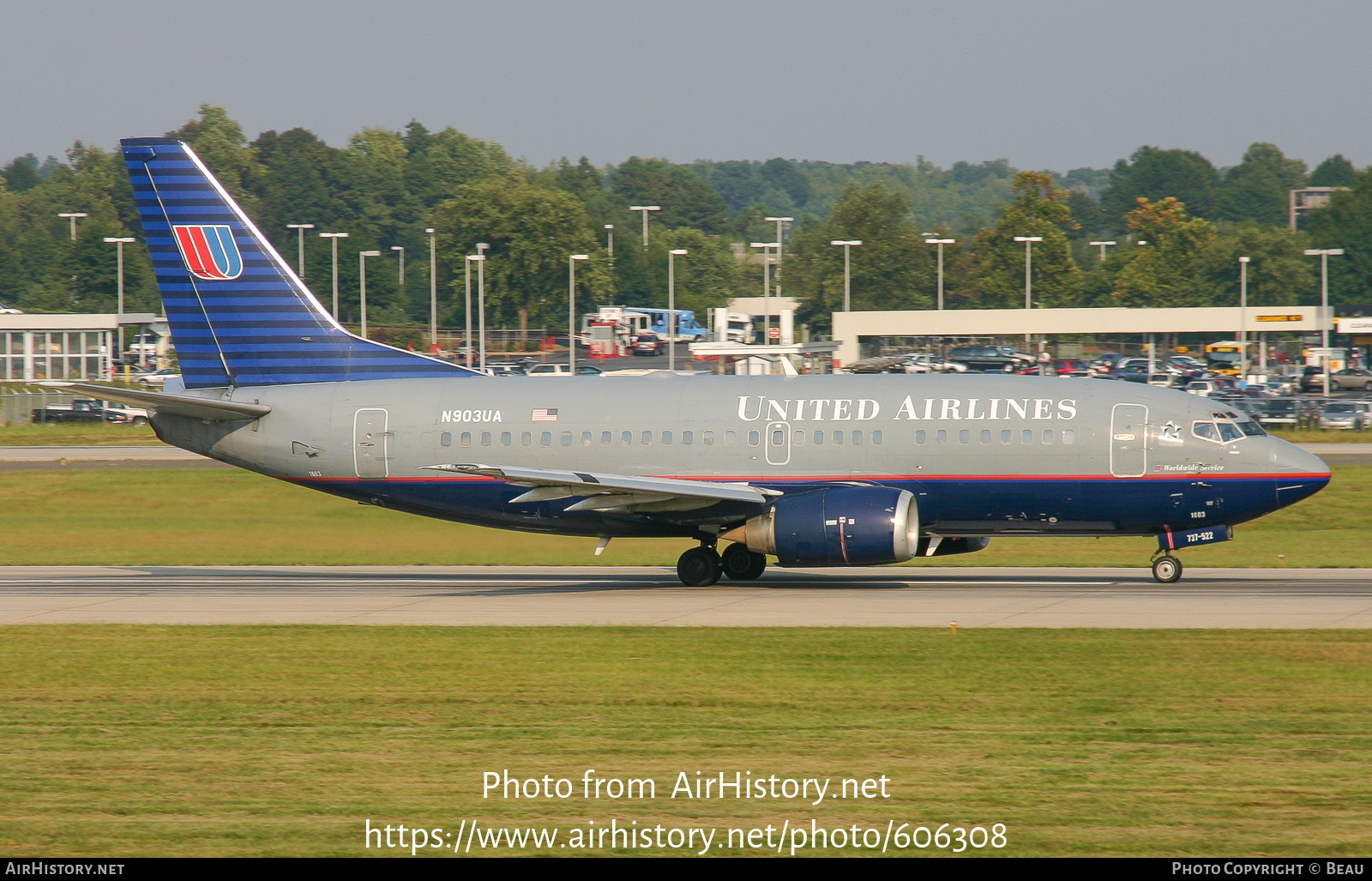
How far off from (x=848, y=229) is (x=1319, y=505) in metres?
109

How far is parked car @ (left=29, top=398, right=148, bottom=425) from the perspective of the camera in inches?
3238

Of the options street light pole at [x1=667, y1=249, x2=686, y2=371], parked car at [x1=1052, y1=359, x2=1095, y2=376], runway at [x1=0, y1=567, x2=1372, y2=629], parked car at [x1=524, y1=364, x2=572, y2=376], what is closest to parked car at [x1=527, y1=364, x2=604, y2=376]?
parked car at [x1=524, y1=364, x2=572, y2=376]

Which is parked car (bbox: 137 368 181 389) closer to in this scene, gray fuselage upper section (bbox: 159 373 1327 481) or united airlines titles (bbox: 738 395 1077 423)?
gray fuselage upper section (bbox: 159 373 1327 481)

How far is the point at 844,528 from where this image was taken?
27.6 meters

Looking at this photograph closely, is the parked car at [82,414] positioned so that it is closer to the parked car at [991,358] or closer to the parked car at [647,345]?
the parked car at [647,345]

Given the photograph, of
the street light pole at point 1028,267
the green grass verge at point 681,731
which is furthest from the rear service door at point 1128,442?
the street light pole at point 1028,267

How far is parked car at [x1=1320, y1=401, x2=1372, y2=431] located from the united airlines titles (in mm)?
43435

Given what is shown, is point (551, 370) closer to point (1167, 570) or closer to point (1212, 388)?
point (1212, 388)

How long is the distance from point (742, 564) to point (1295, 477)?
11.5 m

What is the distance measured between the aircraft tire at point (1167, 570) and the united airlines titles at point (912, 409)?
3660mm

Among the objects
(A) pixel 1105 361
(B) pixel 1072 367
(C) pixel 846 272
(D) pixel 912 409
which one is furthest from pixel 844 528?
(A) pixel 1105 361

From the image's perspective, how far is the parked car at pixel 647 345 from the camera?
11800 centimetres
